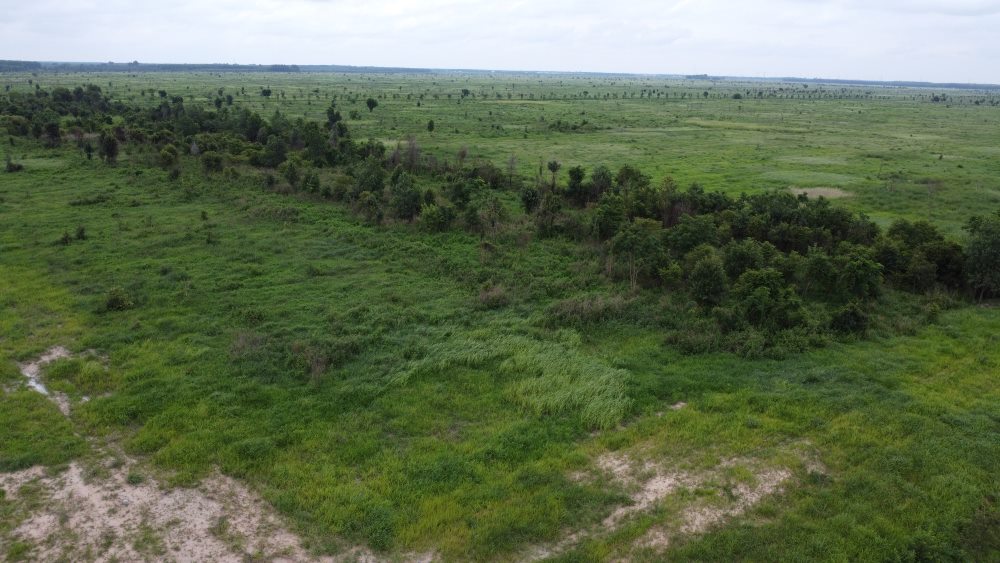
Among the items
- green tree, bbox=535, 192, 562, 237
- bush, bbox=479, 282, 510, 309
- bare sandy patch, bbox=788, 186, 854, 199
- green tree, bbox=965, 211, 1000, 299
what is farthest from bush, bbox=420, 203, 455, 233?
bare sandy patch, bbox=788, 186, 854, 199

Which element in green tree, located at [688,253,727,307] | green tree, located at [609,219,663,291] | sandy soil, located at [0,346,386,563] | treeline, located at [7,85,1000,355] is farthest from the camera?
green tree, located at [609,219,663,291]

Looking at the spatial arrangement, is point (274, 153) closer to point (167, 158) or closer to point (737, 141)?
point (167, 158)

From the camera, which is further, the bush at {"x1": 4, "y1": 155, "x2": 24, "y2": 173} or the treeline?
the bush at {"x1": 4, "y1": 155, "x2": 24, "y2": 173}

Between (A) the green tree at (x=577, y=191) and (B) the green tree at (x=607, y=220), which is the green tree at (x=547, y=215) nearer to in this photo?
(B) the green tree at (x=607, y=220)

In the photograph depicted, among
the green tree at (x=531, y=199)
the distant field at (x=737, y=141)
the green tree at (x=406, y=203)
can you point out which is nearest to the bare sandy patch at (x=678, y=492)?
the green tree at (x=406, y=203)

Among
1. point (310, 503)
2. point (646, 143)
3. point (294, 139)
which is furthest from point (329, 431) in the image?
point (646, 143)

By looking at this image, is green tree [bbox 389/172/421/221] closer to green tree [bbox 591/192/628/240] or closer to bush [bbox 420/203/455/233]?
bush [bbox 420/203/455/233]
